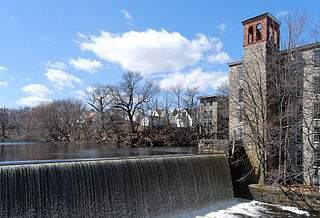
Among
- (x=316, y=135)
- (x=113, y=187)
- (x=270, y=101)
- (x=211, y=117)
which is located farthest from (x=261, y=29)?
(x=211, y=117)

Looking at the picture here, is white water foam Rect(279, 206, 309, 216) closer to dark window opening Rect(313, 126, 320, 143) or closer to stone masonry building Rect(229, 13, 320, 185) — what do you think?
stone masonry building Rect(229, 13, 320, 185)

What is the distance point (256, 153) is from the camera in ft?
52.0

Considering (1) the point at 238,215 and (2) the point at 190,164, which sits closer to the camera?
(1) the point at 238,215

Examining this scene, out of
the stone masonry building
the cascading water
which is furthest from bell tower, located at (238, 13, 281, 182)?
the cascading water

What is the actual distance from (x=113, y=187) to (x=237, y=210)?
6.76m

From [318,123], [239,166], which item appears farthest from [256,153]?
[318,123]

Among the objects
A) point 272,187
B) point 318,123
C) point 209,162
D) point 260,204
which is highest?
point 318,123

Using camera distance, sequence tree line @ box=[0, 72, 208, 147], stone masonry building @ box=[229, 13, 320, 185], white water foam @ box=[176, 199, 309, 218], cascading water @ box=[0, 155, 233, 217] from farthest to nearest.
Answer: tree line @ box=[0, 72, 208, 147] → stone masonry building @ box=[229, 13, 320, 185] → white water foam @ box=[176, 199, 309, 218] → cascading water @ box=[0, 155, 233, 217]

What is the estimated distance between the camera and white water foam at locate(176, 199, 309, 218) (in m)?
12.1

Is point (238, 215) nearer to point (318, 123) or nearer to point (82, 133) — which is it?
point (318, 123)

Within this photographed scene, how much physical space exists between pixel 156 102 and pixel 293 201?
38552 mm

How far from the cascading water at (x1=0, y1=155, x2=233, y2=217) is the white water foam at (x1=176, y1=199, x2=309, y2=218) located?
40cm

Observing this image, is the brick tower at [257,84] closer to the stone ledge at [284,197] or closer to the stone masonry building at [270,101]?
the stone masonry building at [270,101]

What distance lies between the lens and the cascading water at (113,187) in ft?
26.6
